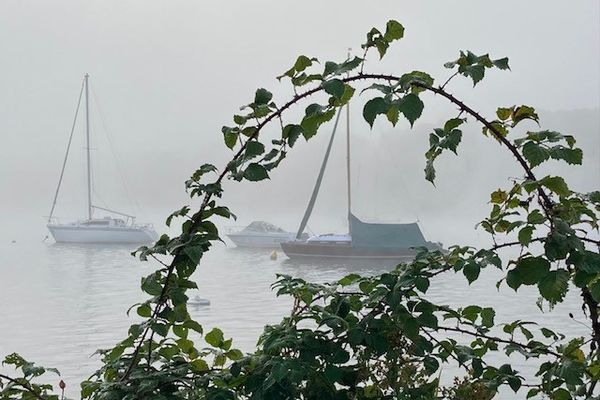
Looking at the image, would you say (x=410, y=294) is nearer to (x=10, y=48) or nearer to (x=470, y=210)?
(x=470, y=210)

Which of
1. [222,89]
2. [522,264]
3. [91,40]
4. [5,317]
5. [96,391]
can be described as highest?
[91,40]

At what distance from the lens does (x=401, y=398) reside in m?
0.56

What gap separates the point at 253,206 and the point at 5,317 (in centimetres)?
174

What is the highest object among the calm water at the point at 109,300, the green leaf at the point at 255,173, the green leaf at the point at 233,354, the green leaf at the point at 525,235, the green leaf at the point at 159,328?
the green leaf at the point at 255,173

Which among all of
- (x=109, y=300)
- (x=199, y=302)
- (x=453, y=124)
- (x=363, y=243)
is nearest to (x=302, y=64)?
(x=453, y=124)

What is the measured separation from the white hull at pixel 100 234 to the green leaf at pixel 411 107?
8015 millimetres

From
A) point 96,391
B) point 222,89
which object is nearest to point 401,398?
point 96,391

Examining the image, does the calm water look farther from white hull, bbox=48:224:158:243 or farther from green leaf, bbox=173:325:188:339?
green leaf, bbox=173:325:188:339

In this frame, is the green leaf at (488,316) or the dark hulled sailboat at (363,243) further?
the dark hulled sailboat at (363,243)

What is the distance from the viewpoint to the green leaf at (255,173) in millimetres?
510

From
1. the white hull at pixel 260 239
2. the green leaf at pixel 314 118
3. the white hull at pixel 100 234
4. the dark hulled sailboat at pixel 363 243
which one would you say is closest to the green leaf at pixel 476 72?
the green leaf at pixel 314 118

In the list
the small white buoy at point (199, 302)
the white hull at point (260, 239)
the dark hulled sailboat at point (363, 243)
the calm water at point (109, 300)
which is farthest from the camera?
the white hull at point (260, 239)

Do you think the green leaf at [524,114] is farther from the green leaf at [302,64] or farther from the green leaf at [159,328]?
the green leaf at [159,328]

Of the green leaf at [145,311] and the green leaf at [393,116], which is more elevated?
the green leaf at [393,116]
